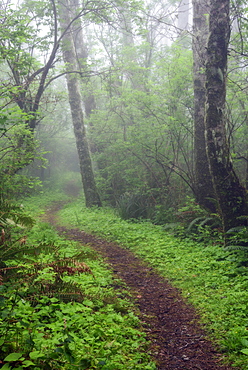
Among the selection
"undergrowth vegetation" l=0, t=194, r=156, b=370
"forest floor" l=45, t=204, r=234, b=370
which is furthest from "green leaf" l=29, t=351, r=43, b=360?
"forest floor" l=45, t=204, r=234, b=370

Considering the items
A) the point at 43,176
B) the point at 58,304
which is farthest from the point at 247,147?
the point at 43,176

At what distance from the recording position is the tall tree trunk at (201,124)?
823cm

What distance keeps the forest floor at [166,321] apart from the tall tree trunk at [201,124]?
299 centimetres

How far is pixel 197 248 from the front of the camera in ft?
21.6

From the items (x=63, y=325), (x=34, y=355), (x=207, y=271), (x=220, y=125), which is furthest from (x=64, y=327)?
(x=220, y=125)

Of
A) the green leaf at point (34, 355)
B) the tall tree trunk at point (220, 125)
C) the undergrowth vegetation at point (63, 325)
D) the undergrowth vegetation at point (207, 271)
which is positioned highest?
the tall tree trunk at point (220, 125)

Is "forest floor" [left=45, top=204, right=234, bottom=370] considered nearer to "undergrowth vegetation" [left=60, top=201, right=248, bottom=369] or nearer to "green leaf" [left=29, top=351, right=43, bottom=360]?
"undergrowth vegetation" [left=60, top=201, right=248, bottom=369]

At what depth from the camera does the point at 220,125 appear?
641 cm

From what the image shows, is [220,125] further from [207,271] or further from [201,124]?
[207,271]

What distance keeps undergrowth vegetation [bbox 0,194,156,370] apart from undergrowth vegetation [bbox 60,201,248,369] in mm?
953

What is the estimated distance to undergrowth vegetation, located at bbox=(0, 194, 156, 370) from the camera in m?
2.40

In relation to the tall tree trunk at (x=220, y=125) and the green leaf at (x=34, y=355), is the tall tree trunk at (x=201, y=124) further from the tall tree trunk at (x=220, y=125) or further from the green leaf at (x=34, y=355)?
the green leaf at (x=34, y=355)

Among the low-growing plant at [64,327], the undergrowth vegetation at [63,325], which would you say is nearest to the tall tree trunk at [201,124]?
the undergrowth vegetation at [63,325]

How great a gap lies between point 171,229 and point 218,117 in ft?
10.7
